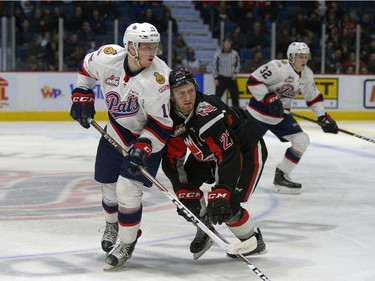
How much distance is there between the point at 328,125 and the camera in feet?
20.9

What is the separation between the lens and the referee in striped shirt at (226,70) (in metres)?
12.0

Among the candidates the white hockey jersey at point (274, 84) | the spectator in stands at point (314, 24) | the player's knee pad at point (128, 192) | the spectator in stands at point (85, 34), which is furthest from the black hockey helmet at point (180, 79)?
the spectator in stands at point (314, 24)

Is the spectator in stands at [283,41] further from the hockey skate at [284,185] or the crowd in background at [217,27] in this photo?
the hockey skate at [284,185]

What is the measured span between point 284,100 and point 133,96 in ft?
9.43

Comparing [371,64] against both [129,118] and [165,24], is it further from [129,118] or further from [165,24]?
[129,118]

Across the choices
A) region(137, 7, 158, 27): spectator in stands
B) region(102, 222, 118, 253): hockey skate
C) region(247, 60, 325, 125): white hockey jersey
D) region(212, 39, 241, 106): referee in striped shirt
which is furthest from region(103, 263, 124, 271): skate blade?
region(137, 7, 158, 27): spectator in stands

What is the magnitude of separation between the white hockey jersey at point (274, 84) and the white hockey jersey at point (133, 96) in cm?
242

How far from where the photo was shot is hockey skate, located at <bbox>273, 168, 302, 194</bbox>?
6.23 metres

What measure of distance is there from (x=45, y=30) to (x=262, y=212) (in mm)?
7263

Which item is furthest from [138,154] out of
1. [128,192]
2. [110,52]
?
[110,52]

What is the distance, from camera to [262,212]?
5.40 metres

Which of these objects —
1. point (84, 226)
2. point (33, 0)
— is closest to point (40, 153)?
point (84, 226)

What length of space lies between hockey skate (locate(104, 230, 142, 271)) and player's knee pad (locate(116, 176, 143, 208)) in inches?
8.1

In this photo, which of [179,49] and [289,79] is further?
[179,49]
